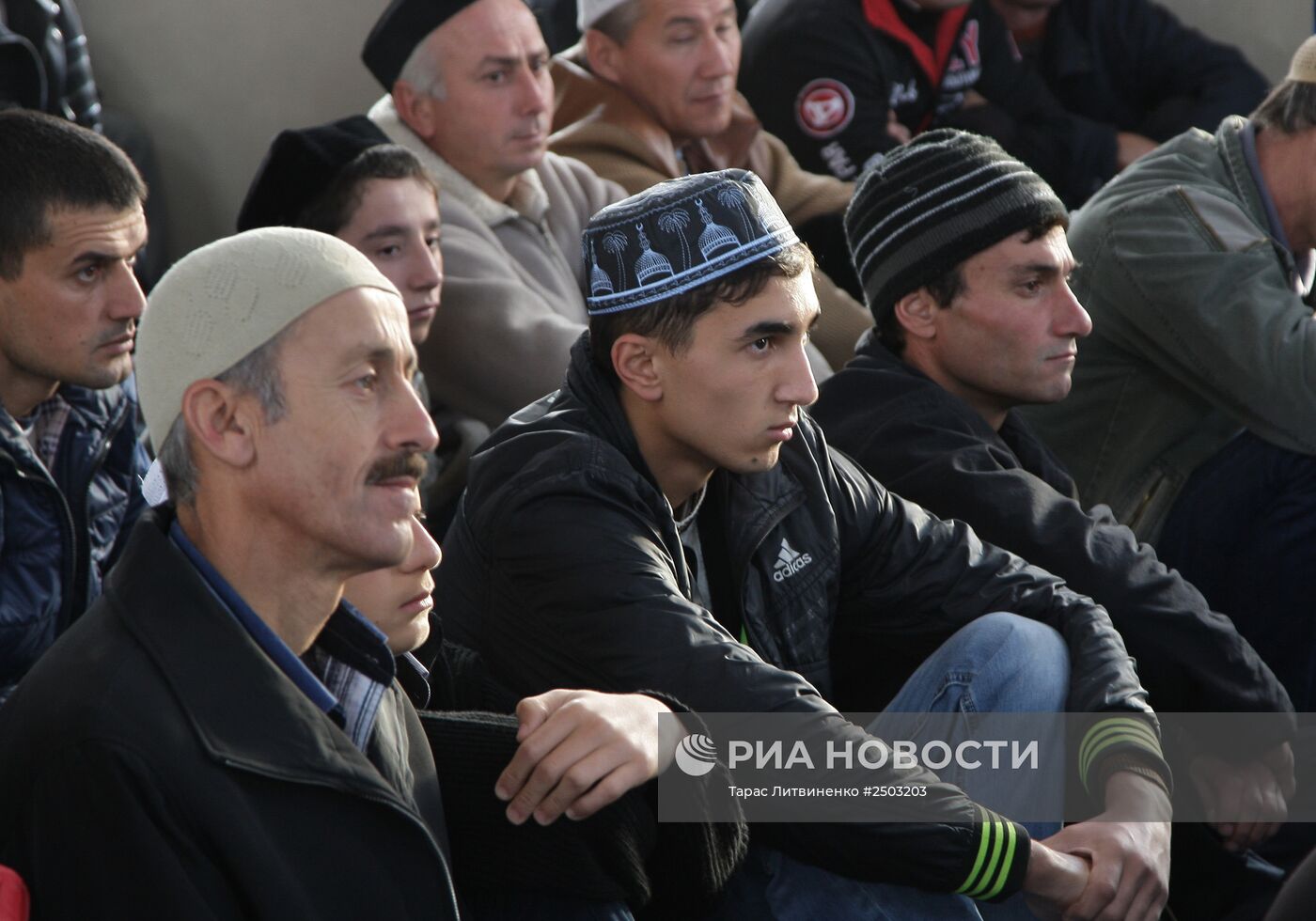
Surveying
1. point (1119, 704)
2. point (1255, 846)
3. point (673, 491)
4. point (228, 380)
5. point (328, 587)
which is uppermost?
point (228, 380)

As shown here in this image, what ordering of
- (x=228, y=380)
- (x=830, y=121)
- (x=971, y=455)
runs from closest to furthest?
(x=228, y=380), (x=971, y=455), (x=830, y=121)

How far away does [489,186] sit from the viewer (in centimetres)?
424

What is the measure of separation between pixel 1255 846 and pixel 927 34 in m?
2.99

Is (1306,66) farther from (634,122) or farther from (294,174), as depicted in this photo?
(294,174)

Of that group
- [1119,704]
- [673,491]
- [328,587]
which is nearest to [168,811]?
[328,587]

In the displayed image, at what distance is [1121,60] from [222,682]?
189 inches

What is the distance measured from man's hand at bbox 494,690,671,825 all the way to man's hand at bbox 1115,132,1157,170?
3.98 meters

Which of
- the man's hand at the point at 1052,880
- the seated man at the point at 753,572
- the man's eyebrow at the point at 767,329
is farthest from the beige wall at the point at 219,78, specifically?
the man's hand at the point at 1052,880

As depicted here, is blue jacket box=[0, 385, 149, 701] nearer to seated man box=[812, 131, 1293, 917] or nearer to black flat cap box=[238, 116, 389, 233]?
black flat cap box=[238, 116, 389, 233]

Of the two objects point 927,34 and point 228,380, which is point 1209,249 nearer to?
point 927,34

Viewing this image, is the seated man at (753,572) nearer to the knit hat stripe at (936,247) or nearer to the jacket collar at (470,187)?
the knit hat stripe at (936,247)

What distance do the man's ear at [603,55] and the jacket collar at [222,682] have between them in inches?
133

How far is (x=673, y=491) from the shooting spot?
2510 millimetres

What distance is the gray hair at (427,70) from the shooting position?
14.1 ft
